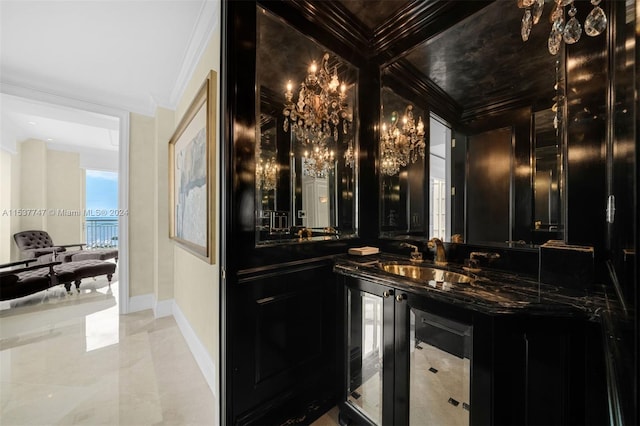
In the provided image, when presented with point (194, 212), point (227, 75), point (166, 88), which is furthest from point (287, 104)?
point (166, 88)

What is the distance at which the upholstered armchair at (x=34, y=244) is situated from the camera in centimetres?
A: 441

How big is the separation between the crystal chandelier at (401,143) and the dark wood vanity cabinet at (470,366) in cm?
110

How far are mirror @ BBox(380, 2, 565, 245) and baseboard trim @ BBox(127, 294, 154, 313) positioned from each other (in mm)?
3667

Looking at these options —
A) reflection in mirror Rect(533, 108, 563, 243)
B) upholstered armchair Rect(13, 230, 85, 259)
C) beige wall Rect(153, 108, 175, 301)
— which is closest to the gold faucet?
reflection in mirror Rect(533, 108, 563, 243)

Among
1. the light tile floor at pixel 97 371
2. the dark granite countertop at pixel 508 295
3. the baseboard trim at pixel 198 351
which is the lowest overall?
the light tile floor at pixel 97 371

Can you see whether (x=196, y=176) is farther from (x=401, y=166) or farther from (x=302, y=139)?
(x=401, y=166)

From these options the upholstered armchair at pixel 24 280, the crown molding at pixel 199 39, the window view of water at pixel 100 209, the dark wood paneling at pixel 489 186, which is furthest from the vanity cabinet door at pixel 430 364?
the window view of water at pixel 100 209

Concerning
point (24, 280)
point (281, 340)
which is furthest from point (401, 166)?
point (24, 280)

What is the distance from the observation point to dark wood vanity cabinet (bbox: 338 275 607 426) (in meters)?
0.86

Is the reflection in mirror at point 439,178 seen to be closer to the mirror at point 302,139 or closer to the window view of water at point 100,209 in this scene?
the mirror at point 302,139

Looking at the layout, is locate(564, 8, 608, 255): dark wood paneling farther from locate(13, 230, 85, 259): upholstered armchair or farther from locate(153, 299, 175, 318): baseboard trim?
locate(13, 230, 85, 259): upholstered armchair

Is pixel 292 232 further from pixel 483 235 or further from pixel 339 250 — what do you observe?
pixel 483 235

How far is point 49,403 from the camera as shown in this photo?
65.5 inches

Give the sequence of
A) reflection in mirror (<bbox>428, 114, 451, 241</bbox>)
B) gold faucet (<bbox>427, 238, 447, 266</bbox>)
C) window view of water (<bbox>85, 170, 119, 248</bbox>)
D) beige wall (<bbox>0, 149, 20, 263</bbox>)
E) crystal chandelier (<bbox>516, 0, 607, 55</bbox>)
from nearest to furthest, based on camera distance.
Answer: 1. crystal chandelier (<bbox>516, 0, 607, 55</bbox>)
2. gold faucet (<bbox>427, 238, 447, 266</bbox>)
3. reflection in mirror (<bbox>428, 114, 451, 241</bbox>)
4. beige wall (<bbox>0, 149, 20, 263</bbox>)
5. window view of water (<bbox>85, 170, 119, 248</bbox>)
